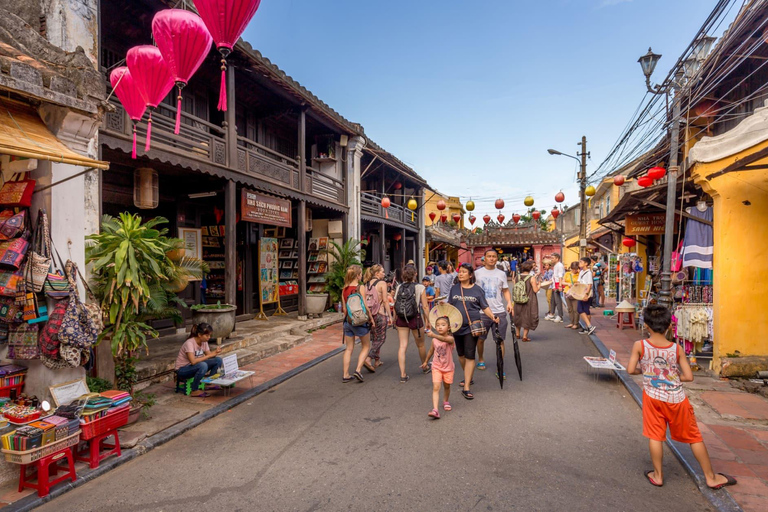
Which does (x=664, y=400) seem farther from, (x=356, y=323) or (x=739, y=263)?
(x=739, y=263)

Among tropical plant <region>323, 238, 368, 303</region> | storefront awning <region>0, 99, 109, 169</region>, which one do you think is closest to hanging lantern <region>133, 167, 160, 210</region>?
storefront awning <region>0, 99, 109, 169</region>

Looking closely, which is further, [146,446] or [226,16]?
[146,446]

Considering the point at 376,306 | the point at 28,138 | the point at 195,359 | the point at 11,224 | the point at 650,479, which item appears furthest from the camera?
the point at 376,306

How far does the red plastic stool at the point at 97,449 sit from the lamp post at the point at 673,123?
748 cm

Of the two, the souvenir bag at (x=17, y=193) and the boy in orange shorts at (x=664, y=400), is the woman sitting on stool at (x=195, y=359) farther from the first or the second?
the boy in orange shorts at (x=664, y=400)

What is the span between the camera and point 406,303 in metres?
6.46

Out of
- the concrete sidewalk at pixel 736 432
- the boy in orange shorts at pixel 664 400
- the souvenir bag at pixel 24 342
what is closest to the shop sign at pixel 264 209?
the souvenir bag at pixel 24 342

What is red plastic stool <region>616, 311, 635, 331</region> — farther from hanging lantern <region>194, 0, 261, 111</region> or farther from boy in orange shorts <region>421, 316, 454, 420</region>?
hanging lantern <region>194, 0, 261, 111</region>

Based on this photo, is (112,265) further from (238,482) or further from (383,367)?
(383,367)

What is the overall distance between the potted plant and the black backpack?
144 inches

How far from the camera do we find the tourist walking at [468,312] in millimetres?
5441

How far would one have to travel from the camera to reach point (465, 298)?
555cm

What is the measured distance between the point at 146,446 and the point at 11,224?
8.43 feet

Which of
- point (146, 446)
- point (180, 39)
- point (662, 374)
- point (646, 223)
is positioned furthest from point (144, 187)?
point (646, 223)
